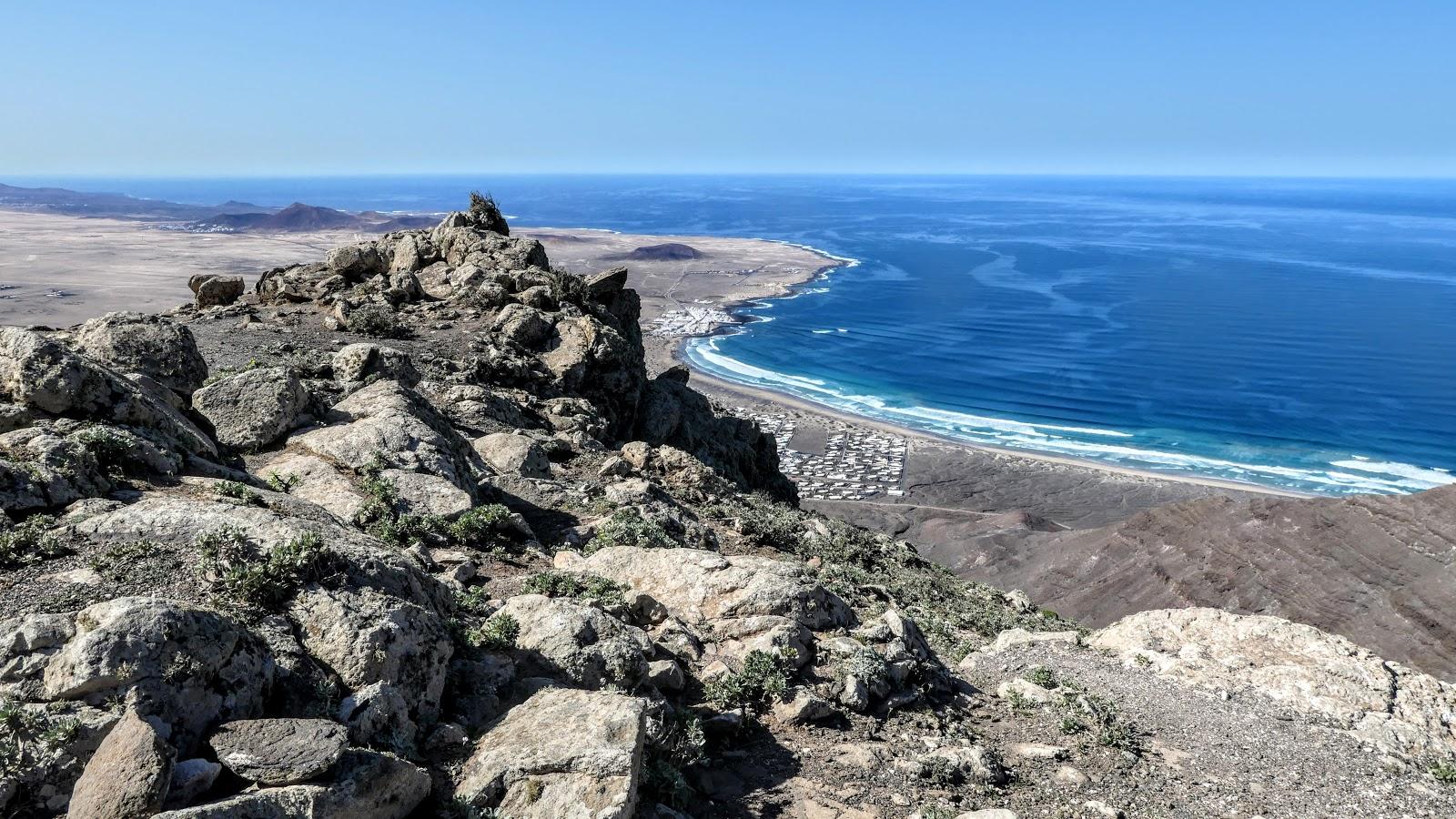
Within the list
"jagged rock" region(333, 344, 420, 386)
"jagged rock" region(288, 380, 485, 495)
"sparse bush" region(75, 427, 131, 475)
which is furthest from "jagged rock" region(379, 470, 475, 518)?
"jagged rock" region(333, 344, 420, 386)

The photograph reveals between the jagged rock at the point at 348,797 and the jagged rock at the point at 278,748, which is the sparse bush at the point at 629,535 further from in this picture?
the jagged rock at the point at 278,748

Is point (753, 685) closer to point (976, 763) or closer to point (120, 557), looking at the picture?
point (976, 763)

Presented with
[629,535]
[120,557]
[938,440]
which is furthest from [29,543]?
[938,440]

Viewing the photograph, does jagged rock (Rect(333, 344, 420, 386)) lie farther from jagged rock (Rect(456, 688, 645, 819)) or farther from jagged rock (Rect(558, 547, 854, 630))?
jagged rock (Rect(456, 688, 645, 819))

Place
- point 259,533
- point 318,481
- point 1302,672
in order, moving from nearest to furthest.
A: point 259,533, point 1302,672, point 318,481

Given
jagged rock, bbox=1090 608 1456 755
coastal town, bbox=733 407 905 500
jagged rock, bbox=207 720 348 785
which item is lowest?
coastal town, bbox=733 407 905 500

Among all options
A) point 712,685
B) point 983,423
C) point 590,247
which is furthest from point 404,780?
point 590,247

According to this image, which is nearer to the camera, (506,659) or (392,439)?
(506,659)
